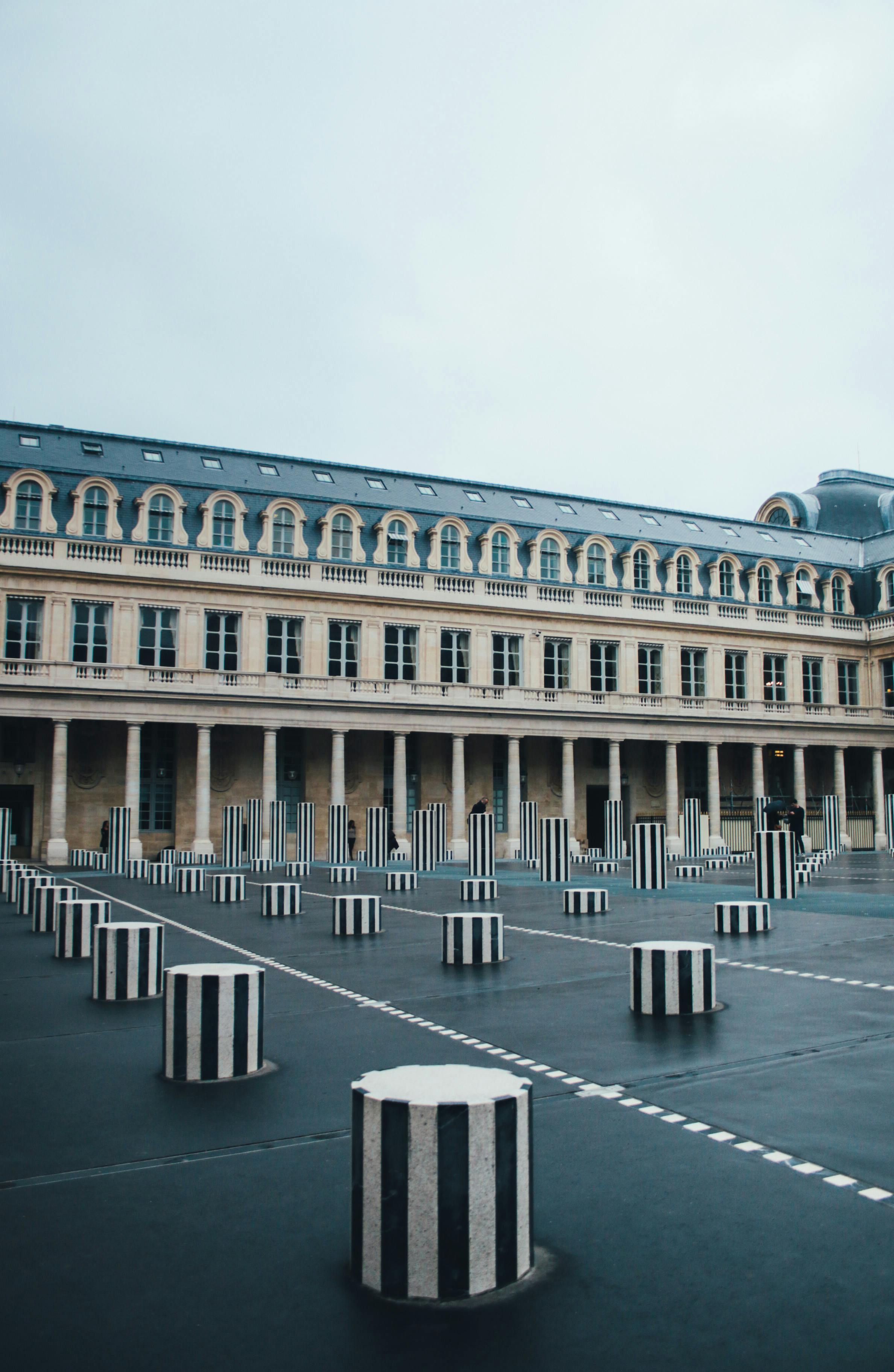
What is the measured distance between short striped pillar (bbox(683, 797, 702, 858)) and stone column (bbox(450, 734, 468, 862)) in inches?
359

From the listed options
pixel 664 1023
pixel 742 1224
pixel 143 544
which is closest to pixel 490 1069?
pixel 742 1224

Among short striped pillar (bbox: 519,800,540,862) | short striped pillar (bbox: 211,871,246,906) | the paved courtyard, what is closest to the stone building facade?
short striped pillar (bbox: 519,800,540,862)

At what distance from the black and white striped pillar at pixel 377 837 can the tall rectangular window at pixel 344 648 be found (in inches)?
403

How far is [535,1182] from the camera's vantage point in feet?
17.9

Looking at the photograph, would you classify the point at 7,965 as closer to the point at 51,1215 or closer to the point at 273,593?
the point at 51,1215

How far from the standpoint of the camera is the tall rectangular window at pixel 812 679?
5350cm

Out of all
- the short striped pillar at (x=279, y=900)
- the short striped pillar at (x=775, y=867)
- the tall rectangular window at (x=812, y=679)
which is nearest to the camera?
the short striped pillar at (x=279, y=900)

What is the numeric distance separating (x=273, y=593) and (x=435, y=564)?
7431 millimetres

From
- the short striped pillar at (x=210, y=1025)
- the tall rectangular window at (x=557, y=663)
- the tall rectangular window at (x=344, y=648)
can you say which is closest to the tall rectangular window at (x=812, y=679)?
the tall rectangular window at (x=557, y=663)

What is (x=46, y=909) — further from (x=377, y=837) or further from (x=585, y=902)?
(x=377, y=837)

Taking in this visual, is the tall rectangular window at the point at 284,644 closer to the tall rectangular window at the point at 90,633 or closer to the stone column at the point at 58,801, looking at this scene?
the tall rectangular window at the point at 90,633

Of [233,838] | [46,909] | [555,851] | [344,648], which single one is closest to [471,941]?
[46,909]

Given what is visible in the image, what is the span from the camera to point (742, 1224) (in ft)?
15.7

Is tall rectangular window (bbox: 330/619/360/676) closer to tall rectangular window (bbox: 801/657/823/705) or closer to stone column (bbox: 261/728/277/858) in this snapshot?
stone column (bbox: 261/728/277/858)
